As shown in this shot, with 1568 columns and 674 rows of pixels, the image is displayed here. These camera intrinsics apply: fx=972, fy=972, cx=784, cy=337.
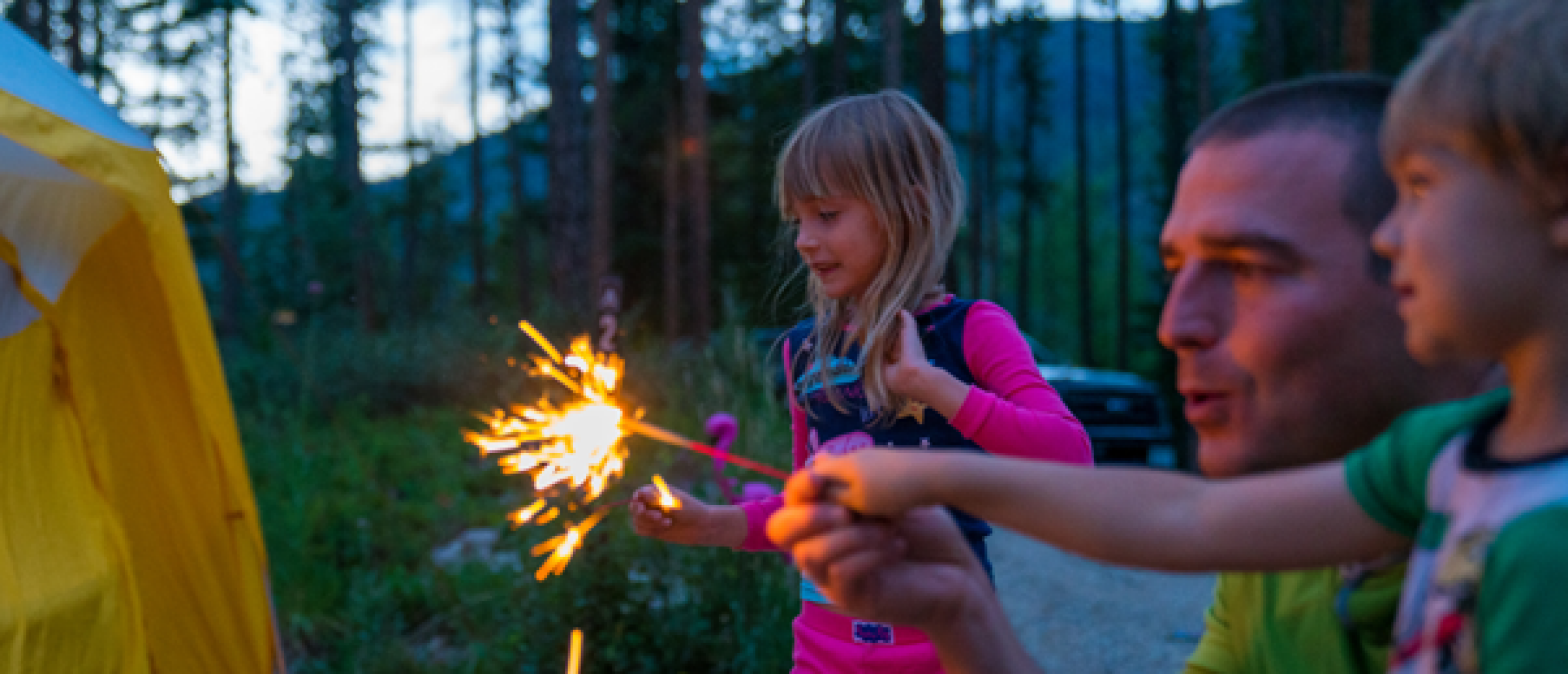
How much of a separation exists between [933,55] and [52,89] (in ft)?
16.9

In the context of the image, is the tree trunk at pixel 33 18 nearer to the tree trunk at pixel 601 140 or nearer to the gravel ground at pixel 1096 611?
the tree trunk at pixel 601 140

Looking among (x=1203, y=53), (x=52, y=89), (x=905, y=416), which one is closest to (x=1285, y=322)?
(x=905, y=416)

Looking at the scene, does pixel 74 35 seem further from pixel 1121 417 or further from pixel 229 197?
pixel 1121 417

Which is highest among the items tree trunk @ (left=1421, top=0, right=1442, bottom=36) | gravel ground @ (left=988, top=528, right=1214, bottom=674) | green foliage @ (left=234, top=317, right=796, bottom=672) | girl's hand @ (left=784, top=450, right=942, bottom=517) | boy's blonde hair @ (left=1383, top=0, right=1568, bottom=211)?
tree trunk @ (left=1421, top=0, right=1442, bottom=36)

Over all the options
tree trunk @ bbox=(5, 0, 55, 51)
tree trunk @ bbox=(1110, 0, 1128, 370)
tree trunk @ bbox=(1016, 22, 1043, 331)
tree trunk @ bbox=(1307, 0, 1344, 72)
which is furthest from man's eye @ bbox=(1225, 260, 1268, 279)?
tree trunk @ bbox=(1016, 22, 1043, 331)

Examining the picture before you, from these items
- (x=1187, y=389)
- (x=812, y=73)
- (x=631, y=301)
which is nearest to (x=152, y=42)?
(x=631, y=301)

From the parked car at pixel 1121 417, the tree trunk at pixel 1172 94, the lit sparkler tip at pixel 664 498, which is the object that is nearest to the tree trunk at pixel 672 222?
the parked car at pixel 1121 417

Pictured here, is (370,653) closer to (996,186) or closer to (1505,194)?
(1505,194)

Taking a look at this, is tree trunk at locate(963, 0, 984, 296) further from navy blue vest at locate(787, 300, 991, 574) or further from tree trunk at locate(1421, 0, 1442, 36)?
navy blue vest at locate(787, 300, 991, 574)

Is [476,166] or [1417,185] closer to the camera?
[1417,185]

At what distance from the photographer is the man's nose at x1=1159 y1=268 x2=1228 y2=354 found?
41.9 inches

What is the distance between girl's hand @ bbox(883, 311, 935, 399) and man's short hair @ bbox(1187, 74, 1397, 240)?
2.45ft

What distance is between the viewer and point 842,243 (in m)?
2.09

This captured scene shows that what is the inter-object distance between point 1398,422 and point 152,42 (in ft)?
91.9
